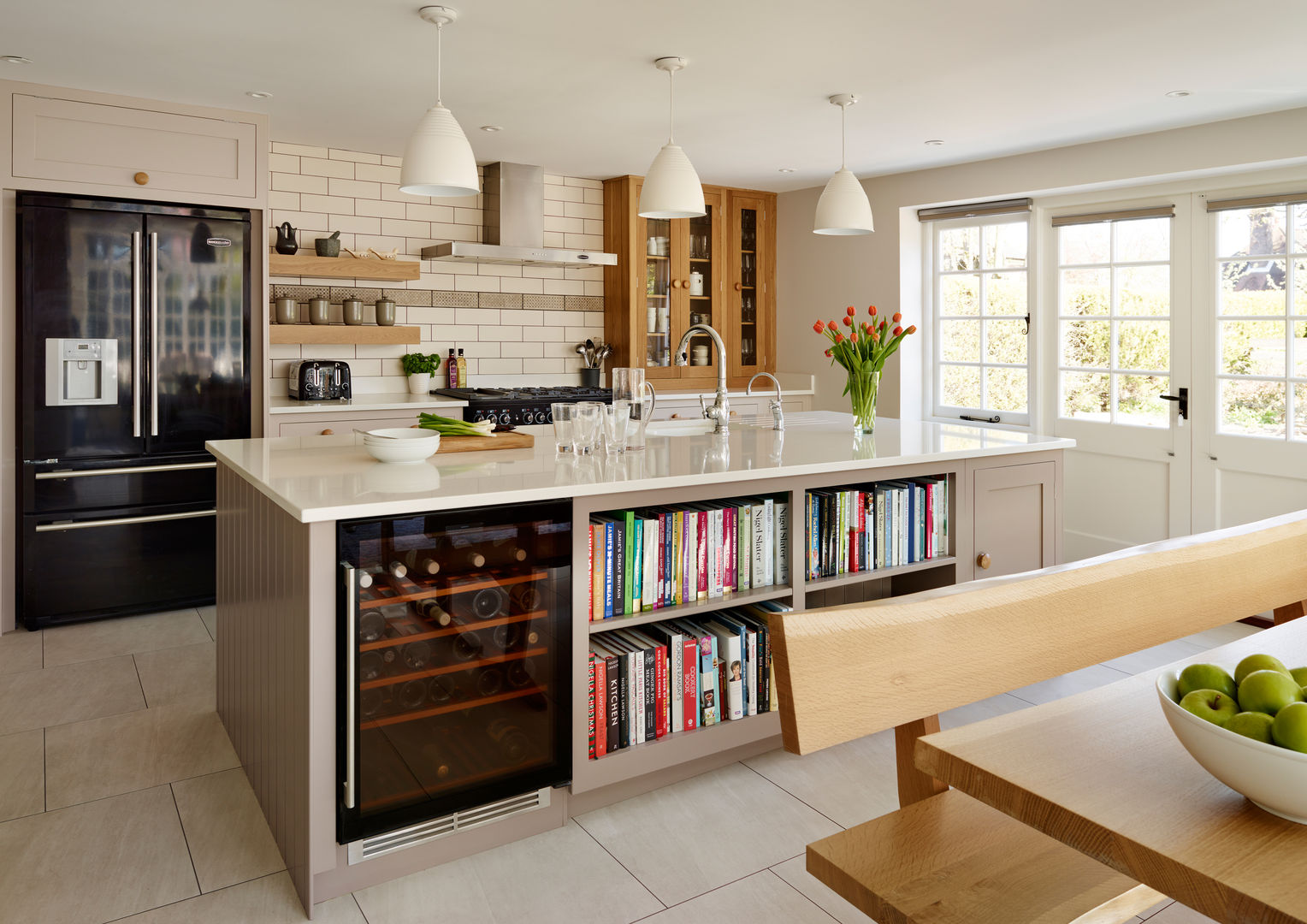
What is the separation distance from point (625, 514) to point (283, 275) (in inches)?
122

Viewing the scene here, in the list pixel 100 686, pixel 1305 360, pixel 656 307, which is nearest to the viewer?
pixel 100 686

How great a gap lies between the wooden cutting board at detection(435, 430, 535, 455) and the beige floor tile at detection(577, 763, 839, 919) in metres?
1.06

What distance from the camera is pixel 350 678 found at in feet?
6.54

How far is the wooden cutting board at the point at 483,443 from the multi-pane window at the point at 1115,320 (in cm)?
357

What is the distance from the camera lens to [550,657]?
2.30 metres

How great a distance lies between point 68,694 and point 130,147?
231cm

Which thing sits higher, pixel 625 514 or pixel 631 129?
pixel 631 129

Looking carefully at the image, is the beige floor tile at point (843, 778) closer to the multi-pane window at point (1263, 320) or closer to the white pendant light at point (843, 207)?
the white pendant light at point (843, 207)

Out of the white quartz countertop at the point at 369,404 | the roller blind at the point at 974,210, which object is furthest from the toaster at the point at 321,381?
the roller blind at the point at 974,210

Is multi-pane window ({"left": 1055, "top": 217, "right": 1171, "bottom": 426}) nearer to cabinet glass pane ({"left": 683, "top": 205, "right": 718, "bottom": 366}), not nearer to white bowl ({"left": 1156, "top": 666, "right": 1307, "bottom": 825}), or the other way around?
cabinet glass pane ({"left": 683, "top": 205, "right": 718, "bottom": 366})

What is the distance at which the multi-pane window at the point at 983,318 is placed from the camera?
5.50 meters

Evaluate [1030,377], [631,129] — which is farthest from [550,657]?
[1030,377]

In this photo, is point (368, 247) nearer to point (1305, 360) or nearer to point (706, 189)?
point (706, 189)

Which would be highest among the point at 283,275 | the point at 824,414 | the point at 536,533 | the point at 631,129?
the point at 631,129
